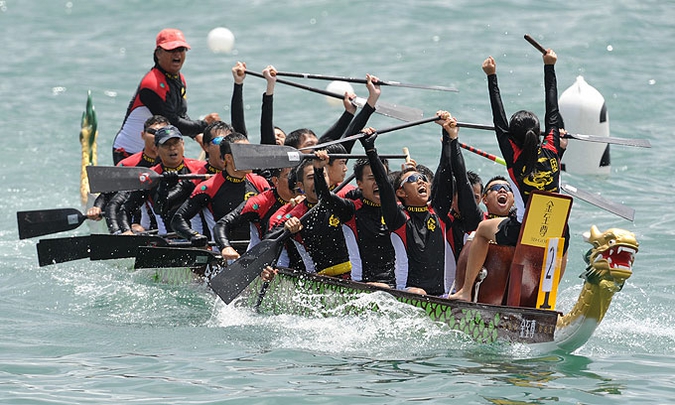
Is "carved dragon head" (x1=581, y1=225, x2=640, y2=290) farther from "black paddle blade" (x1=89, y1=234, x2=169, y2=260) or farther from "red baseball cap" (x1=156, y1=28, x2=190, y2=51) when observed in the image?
"red baseball cap" (x1=156, y1=28, x2=190, y2=51)

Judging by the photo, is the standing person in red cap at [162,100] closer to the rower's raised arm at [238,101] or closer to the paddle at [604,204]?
the rower's raised arm at [238,101]

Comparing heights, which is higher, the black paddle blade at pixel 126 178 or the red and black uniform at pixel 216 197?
the black paddle blade at pixel 126 178

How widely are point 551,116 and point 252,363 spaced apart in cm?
216

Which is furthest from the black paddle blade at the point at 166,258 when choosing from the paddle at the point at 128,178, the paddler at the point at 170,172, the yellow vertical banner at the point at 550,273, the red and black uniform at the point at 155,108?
the yellow vertical banner at the point at 550,273

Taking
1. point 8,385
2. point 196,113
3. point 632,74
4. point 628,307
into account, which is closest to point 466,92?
point 632,74

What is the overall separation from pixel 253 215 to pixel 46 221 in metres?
2.23

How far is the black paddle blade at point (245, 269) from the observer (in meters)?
6.70

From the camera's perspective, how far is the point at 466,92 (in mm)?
14102

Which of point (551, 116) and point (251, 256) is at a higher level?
point (551, 116)

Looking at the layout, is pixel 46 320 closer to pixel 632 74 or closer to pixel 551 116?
pixel 551 116

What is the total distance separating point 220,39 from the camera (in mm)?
15180

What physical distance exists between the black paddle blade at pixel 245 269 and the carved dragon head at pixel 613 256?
6.81 ft

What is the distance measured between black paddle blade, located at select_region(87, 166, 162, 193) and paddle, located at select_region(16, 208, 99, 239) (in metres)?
0.89

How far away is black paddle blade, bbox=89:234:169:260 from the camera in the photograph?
7.91 meters
